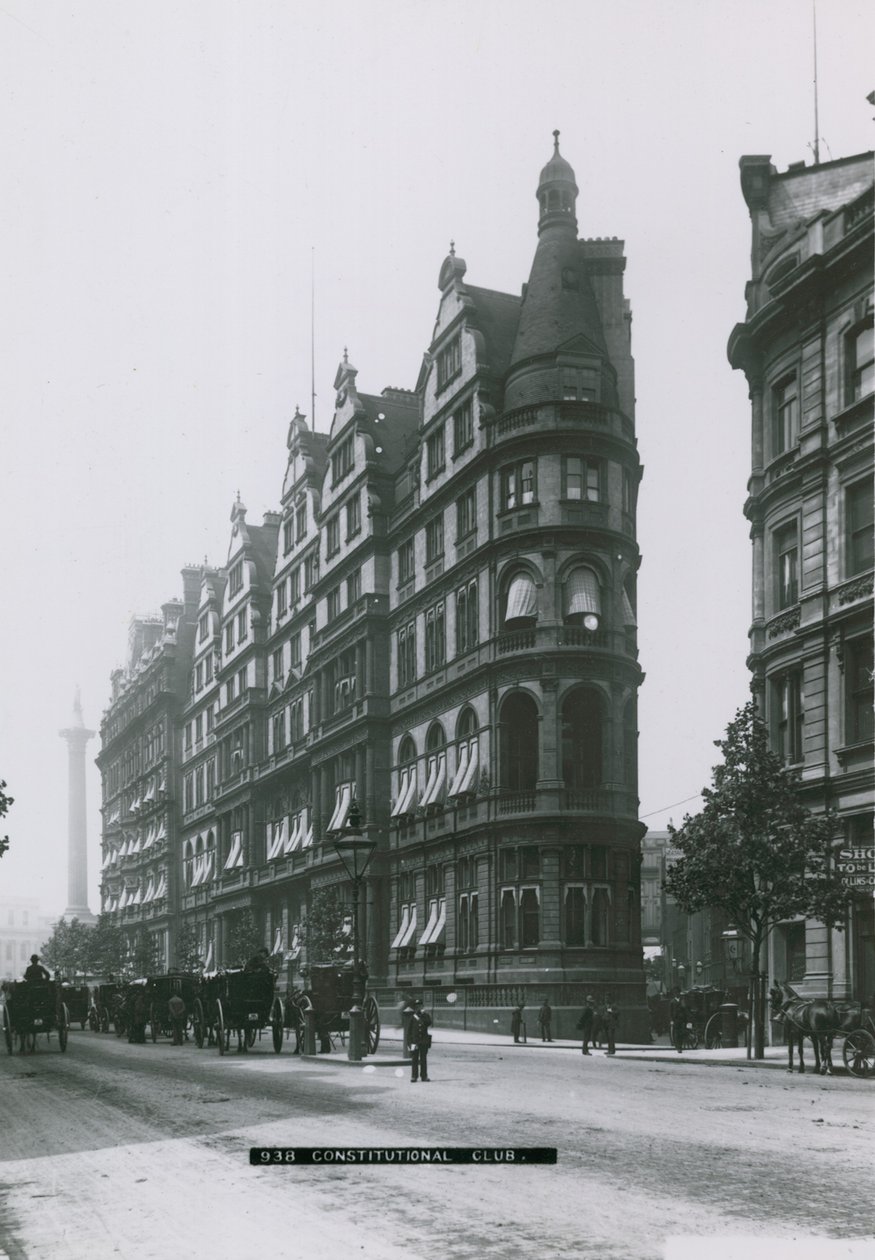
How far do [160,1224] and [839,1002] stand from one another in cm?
1655

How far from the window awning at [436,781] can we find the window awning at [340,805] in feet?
25.8

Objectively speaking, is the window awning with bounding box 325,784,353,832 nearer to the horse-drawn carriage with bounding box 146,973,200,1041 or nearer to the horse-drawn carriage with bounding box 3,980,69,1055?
the horse-drawn carriage with bounding box 146,973,200,1041

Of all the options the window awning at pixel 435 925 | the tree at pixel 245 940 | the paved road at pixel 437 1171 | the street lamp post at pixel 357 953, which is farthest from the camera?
the tree at pixel 245 940

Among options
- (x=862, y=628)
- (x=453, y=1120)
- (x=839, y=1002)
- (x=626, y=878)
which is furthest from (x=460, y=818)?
(x=453, y=1120)

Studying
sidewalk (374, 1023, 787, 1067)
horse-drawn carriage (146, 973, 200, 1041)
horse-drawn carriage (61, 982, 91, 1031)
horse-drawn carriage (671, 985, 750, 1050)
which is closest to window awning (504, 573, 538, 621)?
horse-drawn carriage (671, 985, 750, 1050)

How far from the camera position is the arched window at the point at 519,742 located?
4906 centimetres

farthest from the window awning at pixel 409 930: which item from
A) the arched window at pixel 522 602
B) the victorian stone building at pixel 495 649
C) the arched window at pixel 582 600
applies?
the arched window at pixel 582 600

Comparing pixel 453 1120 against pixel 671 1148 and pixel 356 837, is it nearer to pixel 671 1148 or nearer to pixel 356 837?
pixel 671 1148

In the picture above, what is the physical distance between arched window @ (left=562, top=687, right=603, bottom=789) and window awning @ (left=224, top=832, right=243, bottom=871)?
119ft

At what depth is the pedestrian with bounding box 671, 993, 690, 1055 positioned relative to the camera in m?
34.8

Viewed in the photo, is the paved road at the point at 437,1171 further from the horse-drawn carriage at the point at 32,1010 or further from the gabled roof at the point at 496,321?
the gabled roof at the point at 496,321

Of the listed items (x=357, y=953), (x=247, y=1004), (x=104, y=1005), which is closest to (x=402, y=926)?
(x=104, y=1005)

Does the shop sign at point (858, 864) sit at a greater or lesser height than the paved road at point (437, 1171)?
greater

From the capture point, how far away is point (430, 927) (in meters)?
53.2
